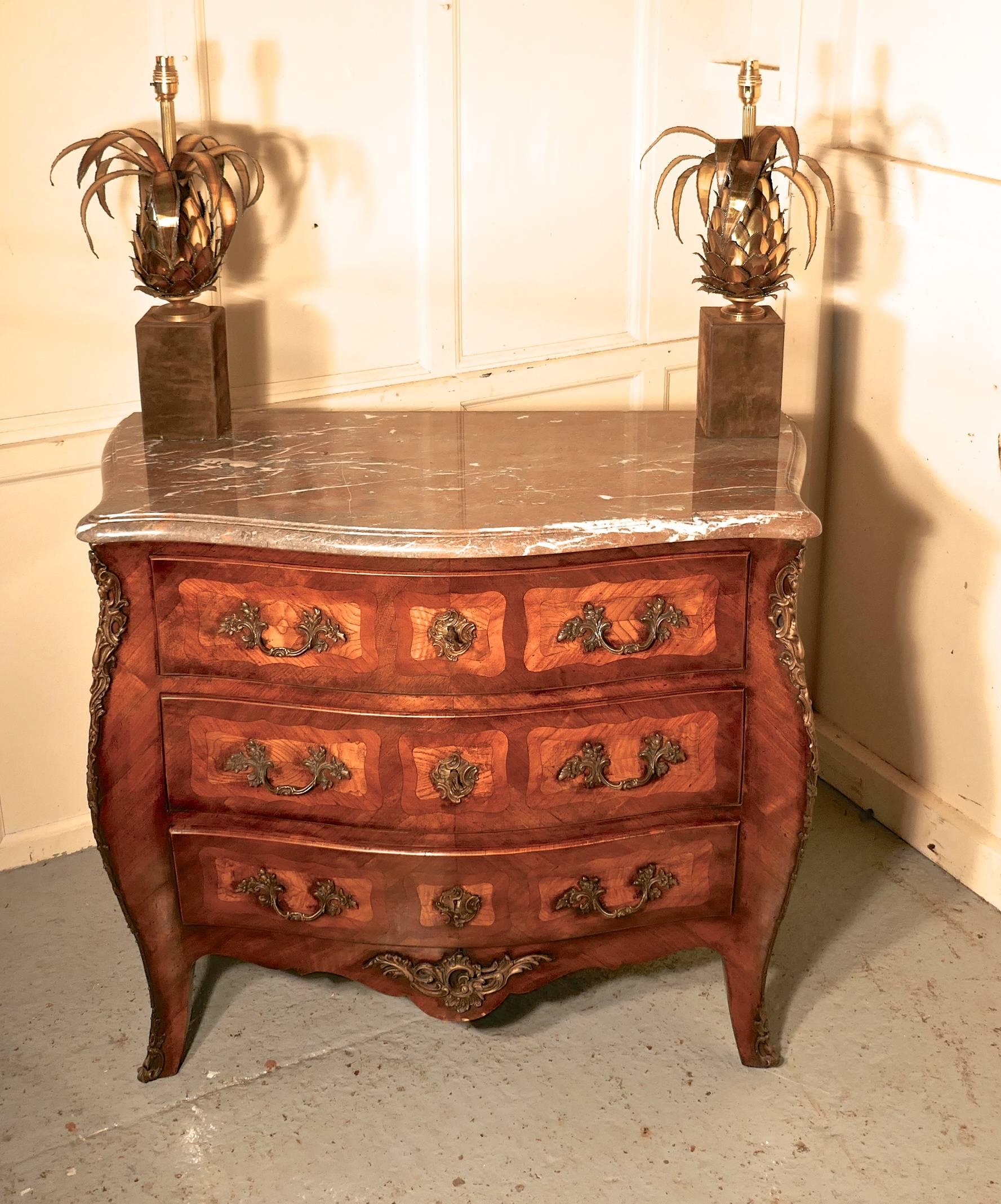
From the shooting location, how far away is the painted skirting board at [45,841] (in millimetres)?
2928

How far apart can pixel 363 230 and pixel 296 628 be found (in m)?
0.99

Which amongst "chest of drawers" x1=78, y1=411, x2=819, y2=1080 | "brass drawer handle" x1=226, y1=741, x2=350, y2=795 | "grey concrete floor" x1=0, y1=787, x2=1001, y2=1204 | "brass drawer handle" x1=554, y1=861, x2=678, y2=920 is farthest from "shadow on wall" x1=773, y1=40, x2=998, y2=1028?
"brass drawer handle" x1=226, y1=741, x2=350, y2=795

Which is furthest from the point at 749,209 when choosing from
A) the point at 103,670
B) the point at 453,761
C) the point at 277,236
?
the point at 103,670

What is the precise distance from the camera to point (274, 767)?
222 centimetres

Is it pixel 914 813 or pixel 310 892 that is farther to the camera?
pixel 914 813

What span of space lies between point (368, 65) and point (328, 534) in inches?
43.5

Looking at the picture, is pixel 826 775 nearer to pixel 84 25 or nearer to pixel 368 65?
pixel 368 65

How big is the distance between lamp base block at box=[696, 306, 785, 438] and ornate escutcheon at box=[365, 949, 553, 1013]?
0.96 meters

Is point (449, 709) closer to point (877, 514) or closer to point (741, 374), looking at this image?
point (741, 374)

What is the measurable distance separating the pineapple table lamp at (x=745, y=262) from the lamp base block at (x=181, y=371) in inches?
31.4

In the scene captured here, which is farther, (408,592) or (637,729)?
(637,729)

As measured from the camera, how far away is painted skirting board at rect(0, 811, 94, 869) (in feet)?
9.61

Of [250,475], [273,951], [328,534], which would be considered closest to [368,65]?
[250,475]

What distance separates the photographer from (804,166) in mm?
2973
